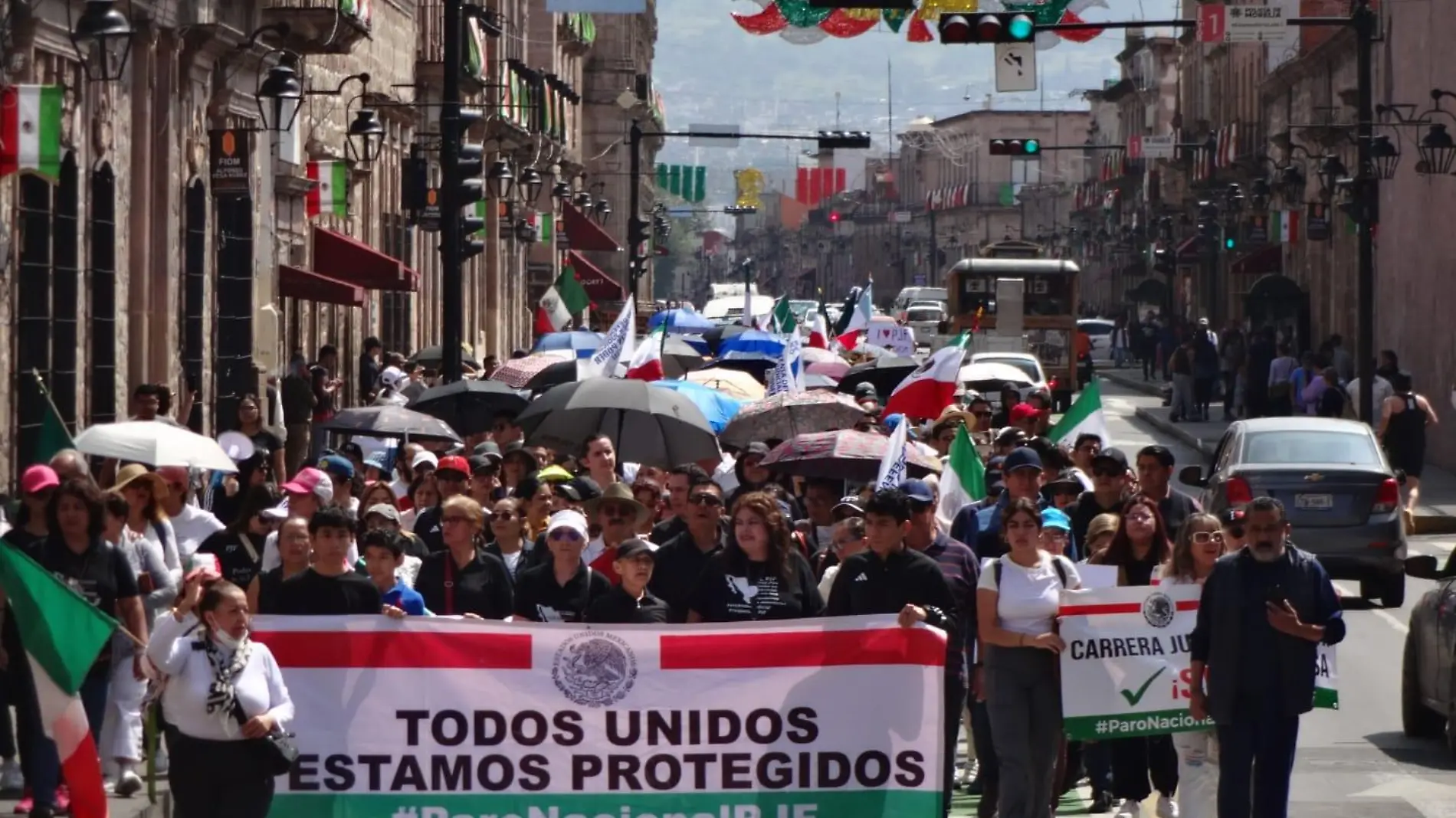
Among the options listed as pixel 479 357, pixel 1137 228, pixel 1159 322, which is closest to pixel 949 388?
pixel 479 357

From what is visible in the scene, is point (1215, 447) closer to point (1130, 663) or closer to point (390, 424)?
point (390, 424)

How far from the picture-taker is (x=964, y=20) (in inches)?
949

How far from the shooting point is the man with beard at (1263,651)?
34.3ft

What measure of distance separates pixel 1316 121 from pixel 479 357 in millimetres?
16858

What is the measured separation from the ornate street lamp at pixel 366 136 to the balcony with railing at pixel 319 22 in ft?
2.73

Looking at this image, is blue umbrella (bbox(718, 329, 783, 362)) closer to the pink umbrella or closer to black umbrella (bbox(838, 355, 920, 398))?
the pink umbrella

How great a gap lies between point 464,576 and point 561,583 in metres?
0.44

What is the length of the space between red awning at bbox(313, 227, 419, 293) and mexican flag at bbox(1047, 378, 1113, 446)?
16.5 metres

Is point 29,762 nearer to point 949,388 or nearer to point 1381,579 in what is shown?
point 949,388

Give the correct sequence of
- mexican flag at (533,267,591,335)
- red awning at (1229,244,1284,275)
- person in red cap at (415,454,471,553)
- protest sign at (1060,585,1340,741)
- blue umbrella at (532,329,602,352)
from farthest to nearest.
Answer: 1. red awning at (1229,244,1284,275)
2. mexican flag at (533,267,591,335)
3. blue umbrella at (532,329,602,352)
4. person in red cap at (415,454,471,553)
5. protest sign at (1060,585,1340,741)

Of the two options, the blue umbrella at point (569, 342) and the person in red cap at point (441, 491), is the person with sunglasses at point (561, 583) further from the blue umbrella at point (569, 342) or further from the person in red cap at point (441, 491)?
the blue umbrella at point (569, 342)

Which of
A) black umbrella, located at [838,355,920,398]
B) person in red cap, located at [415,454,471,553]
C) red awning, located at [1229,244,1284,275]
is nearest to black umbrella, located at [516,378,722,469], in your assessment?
person in red cap, located at [415,454,471,553]

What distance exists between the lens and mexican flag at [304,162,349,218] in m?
32.1

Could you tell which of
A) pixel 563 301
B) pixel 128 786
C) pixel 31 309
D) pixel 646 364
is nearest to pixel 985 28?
pixel 646 364
